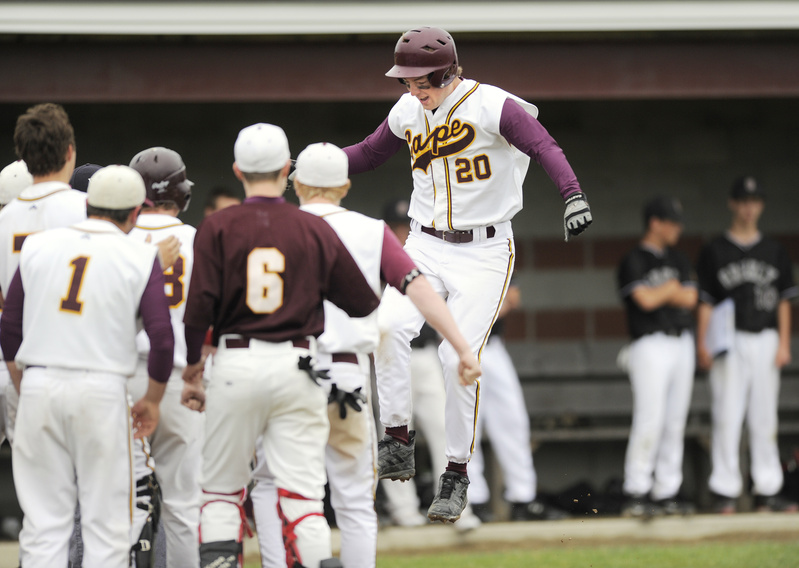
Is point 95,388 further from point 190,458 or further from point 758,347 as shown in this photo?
point 758,347

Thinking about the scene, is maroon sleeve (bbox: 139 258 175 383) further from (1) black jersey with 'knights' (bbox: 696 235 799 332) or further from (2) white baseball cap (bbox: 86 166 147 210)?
(1) black jersey with 'knights' (bbox: 696 235 799 332)

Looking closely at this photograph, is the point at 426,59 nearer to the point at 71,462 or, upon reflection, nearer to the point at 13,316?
the point at 13,316

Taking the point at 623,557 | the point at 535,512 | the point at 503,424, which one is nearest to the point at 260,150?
the point at 623,557

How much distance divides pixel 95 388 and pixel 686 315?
17.9ft

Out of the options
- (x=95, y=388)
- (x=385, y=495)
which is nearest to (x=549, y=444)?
(x=385, y=495)

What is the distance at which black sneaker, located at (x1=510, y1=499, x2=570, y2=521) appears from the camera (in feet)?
27.6

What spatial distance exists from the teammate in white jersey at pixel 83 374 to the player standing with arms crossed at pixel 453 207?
3.80ft

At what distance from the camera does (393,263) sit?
4336 millimetres

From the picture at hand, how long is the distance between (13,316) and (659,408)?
5.26 meters

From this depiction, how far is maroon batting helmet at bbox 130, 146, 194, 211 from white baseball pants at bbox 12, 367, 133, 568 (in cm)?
112

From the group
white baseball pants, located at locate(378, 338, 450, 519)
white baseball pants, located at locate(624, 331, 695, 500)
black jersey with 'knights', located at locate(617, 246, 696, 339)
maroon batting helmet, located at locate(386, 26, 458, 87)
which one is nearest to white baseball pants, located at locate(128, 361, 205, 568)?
maroon batting helmet, located at locate(386, 26, 458, 87)

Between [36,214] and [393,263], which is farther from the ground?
[36,214]

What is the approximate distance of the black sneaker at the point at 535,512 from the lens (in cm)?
841

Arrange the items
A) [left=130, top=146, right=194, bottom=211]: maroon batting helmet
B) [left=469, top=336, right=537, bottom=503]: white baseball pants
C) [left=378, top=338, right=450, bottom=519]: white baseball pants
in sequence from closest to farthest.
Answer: [left=130, top=146, right=194, bottom=211]: maroon batting helmet
[left=378, top=338, right=450, bottom=519]: white baseball pants
[left=469, top=336, right=537, bottom=503]: white baseball pants
